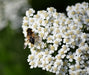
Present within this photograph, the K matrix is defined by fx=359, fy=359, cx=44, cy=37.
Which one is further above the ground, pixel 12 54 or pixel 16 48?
pixel 16 48

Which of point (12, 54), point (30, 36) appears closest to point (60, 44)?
point (30, 36)

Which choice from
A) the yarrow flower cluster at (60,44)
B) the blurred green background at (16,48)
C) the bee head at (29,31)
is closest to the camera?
the yarrow flower cluster at (60,44)

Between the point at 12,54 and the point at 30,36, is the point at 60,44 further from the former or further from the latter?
the point at 12,54

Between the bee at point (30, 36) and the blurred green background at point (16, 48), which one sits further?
the blurred green background at point (16, 48)

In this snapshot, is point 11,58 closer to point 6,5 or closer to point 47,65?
point 6,5

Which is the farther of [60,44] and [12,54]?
[12,54]

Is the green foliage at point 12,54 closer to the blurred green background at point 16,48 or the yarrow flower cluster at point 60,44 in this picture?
the blurred green background at point 16,48

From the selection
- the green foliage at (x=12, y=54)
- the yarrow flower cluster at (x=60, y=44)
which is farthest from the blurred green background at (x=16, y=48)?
the yarrow flower cluster at (x=60, y=44)

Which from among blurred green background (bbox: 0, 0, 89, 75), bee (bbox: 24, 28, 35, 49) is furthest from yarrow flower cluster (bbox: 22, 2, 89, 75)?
blurred green background (bbox: 0, 0, 89, 75)
